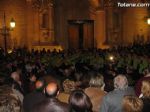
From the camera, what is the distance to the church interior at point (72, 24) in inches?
1292

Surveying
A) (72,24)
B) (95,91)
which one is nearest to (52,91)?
(95,91)

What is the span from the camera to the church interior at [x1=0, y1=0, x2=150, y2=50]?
32812mm

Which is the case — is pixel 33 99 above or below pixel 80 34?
below

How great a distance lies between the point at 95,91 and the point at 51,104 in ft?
5.05

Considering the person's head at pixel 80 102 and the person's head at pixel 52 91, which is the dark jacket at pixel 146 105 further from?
the person's head at pixel 52 91

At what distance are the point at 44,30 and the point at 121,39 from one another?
221 inches

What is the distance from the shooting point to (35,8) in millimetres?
32719

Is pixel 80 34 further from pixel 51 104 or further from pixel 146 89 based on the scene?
pixel 51 104

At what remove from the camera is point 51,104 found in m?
7.87

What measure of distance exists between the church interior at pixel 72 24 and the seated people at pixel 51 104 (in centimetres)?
2432

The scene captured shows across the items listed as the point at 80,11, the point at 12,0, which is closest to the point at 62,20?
the point at 80,11

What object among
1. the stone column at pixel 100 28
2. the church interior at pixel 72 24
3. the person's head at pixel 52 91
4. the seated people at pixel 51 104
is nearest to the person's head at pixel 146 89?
the seated people at pixel 51 104

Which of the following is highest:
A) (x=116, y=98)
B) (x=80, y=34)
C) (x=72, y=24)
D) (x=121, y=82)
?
(x=72, y=24)

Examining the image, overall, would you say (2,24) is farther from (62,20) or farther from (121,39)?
(121,39)
